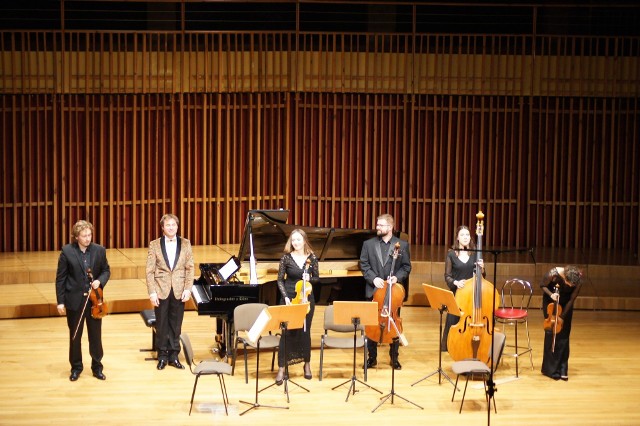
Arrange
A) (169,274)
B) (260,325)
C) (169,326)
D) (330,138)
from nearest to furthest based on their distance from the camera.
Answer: (260,325)
(169,274)
(169,326)
(330,138)

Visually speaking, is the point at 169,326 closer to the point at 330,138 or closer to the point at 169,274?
the point at 169,274

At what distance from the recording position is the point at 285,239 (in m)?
8.52

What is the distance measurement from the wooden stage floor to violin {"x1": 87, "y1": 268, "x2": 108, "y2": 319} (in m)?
0.55

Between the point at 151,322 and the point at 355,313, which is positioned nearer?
the point at 355,313

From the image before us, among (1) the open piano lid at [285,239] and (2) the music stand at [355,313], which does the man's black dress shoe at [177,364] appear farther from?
(2) the music stand at [355,313]

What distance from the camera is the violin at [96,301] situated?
725 cm

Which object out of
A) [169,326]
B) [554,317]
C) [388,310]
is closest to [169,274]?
[169,326]

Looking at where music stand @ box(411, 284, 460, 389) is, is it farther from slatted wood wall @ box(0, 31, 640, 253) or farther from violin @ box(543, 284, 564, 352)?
slatted wood wall @ box(0, 31, 640, 253)

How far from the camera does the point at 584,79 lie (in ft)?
38.7

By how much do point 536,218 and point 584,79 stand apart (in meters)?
1.72

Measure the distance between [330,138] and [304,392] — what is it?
17.2 feet

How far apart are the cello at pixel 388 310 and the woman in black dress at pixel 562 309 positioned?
3.57ft

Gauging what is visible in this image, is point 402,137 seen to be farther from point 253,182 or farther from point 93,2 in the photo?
point 93,2

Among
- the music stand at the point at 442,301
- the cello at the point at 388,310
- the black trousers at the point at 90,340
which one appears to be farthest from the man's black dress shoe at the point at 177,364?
the music stand at the point at 442,301
